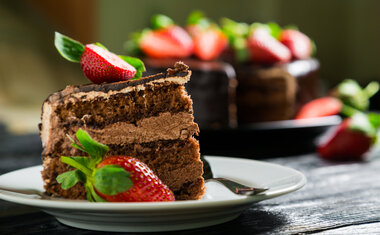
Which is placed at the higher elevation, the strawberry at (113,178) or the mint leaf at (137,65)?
the mint leaf at (137,65)

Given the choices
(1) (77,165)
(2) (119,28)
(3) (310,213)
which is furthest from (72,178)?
(2) (119,28)

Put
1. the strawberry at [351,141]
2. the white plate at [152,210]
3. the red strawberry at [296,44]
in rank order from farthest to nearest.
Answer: the red strawberry at [296,44], the strawberry at [351,141], the white plate at [152,210]

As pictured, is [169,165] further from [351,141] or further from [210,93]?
[210,93]

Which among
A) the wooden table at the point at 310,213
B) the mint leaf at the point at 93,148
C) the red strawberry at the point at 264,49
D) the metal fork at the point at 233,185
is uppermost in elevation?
the red strawberry at the point at 264,49

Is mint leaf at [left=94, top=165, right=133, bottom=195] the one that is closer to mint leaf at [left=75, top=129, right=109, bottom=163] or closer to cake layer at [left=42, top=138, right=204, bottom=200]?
mint leaf at [left=75, top=129, right=109, bottom=163]

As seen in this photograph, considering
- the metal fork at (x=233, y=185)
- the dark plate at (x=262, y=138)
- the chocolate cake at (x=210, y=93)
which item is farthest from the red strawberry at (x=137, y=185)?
the chocolate cake at (x=210, y=93)

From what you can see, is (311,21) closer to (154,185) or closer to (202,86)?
(202,86)

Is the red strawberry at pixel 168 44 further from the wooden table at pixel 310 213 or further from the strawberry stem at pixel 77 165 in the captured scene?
the strawberry stem at pixel 77 165
